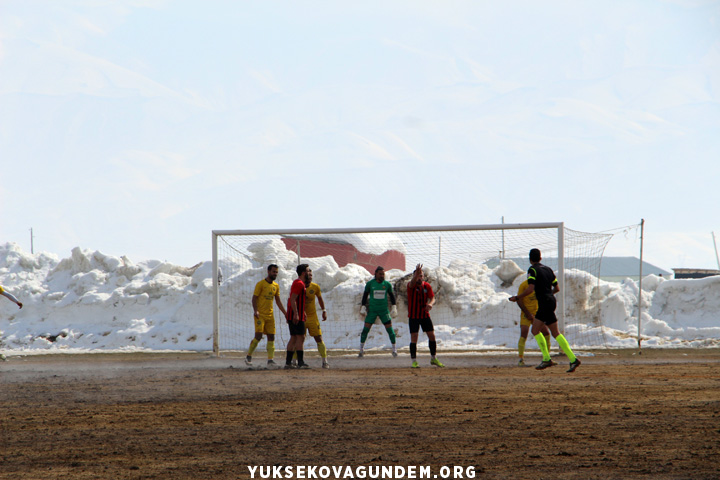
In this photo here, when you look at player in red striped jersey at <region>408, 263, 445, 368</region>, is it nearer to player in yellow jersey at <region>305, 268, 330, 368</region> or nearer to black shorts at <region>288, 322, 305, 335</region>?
player in yellow jersey at <region>305, 268, 330, 368</region>

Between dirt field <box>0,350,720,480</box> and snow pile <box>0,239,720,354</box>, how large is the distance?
7465 millimetres

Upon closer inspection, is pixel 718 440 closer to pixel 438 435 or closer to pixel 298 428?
pixel 438 435

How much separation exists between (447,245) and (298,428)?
1332 cm

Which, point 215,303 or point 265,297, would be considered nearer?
point 265,297

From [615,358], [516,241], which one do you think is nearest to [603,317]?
[516,241]

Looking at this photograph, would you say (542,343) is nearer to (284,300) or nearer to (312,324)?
(312,324)

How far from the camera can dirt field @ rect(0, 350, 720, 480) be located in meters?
5.35

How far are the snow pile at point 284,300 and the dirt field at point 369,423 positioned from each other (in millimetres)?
7465

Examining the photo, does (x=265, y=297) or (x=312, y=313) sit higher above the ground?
(x=265, y=297)

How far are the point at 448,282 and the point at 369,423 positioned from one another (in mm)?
14230

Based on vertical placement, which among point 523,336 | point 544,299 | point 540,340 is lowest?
point 523,336

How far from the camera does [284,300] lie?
21188 mm

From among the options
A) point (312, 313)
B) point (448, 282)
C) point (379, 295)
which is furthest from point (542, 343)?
point (448, 282)

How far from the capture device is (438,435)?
20.8 feet
